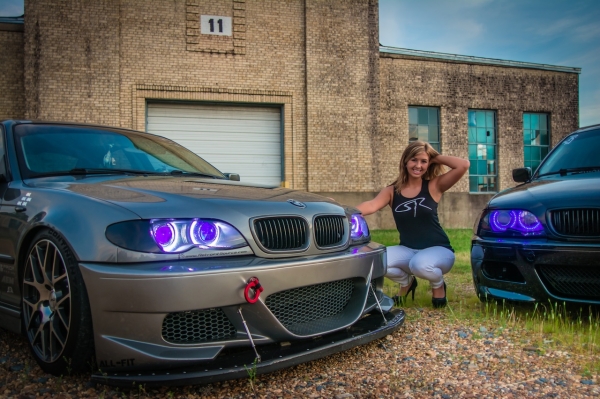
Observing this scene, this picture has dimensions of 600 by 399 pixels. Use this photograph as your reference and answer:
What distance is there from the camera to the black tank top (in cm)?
430

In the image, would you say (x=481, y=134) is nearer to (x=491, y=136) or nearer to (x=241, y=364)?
(x=491, y=136)

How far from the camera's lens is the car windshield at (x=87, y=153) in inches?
127

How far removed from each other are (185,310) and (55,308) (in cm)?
79

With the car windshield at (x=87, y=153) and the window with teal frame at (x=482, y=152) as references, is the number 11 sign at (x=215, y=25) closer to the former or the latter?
the window with teal frame at (x=482, y=152)

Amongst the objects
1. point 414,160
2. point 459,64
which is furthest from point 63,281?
point 459,64

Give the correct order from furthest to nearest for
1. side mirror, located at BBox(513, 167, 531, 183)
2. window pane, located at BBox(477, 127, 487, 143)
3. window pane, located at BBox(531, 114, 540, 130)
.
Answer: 1. window pane, located at BBox(531, 114, 540, 130)
2. window pane, located at BBox(477, 127, 487, 143)
3. side mirror, located at BBox(513, 167, 531, 183)

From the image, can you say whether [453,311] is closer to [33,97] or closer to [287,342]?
[287,342]

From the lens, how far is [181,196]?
8.16ft

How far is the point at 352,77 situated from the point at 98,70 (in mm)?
7134

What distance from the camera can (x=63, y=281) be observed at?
8.00ft

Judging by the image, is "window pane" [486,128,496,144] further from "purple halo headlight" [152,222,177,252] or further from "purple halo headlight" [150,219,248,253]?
"purple halo headlight" [152,222,177,252]

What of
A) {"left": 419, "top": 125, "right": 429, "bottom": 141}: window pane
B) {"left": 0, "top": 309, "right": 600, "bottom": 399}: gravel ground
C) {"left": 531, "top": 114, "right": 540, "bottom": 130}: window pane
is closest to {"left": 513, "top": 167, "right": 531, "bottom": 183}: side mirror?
{"left": 0, "top": 309, "right": 600, "bottom": 399}: gravel ground

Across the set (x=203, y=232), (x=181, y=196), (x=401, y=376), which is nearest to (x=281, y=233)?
(x=203, y=232)

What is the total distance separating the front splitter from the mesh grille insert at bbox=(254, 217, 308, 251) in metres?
0.49
